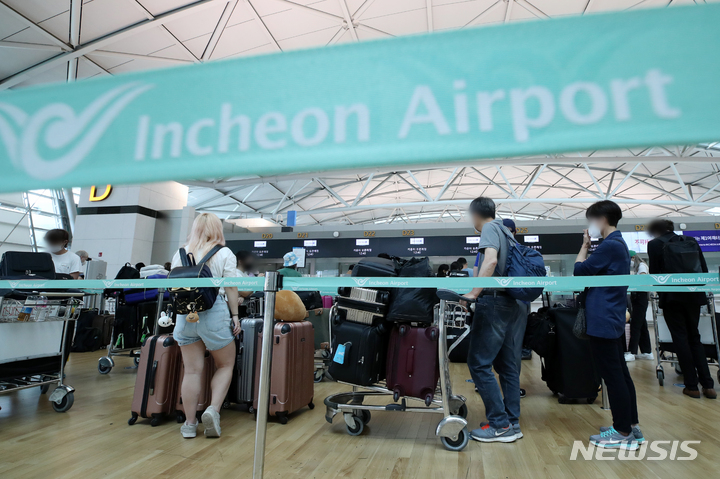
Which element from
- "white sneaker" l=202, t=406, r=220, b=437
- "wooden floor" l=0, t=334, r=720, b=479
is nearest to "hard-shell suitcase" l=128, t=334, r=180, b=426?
"wooden floor" l=0, t=334, r=720, b=479

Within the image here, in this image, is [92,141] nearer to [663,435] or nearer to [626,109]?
[626,109]

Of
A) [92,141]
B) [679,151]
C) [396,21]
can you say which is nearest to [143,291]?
[92,141]

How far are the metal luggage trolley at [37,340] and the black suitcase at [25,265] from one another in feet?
0.82

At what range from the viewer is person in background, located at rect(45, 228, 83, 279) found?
4.03 metres

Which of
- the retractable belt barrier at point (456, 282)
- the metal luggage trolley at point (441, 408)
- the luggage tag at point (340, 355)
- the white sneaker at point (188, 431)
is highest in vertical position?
the retractable belt barrier at point (456, 282)

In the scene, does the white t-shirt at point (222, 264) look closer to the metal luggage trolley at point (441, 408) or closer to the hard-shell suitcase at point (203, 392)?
the hard-shell suitcase at point (203, 392)

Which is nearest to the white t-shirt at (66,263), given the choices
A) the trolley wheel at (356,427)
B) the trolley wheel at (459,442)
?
the trolley wheel at (356,427)

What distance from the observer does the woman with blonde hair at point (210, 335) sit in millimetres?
2564

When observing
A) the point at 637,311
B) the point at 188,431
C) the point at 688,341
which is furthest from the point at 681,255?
the point at 188,431

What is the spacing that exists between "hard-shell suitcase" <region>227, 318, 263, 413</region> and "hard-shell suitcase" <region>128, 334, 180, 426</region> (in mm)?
450

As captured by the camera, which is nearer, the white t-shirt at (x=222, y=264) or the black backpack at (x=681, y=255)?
the white t-shirt at (x=222, y=264)

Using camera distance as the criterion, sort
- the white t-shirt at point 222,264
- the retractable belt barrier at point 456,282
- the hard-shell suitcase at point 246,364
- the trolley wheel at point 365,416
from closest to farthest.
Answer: the retractable belt barrier at point 456,282
the white t-shirt at point 222,264
the trolley wheel at point 365,416
the hard-shell suitcase at point 246,364

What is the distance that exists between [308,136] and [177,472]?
1.92 m

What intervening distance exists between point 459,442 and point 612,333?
109cm
